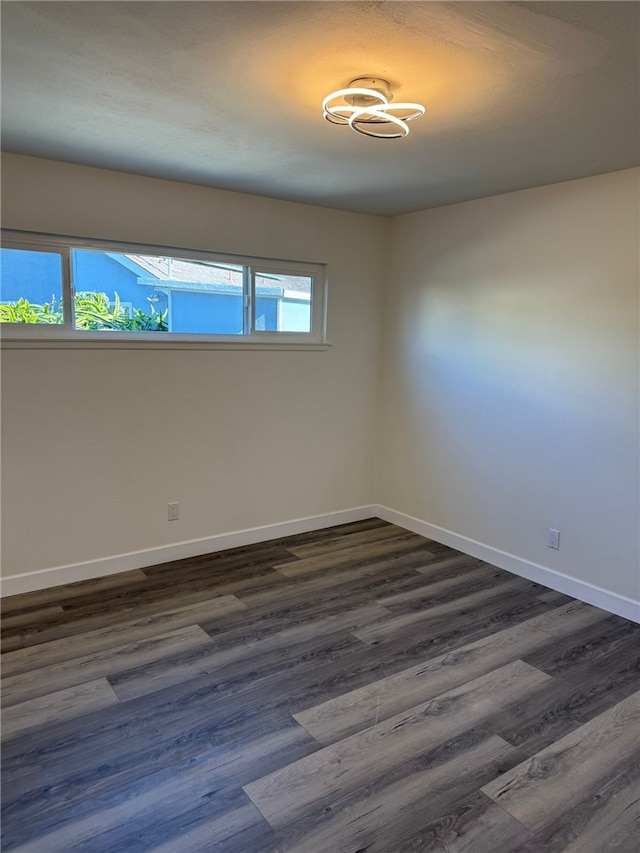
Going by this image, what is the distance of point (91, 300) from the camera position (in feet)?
11.1

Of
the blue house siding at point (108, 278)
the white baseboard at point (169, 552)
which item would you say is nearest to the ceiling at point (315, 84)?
the blue house siding at point (108, 278)

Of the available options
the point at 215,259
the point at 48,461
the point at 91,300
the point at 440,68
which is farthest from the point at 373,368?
the point at 440,68

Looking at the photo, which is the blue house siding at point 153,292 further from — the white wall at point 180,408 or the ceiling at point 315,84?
the ceiling at point 315,84

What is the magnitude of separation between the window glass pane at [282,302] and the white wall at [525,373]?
0.77 metres

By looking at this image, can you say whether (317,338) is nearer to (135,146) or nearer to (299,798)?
(135,146)

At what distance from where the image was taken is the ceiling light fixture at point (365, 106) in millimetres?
1916

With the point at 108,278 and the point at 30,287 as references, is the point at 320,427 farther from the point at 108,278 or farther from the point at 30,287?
the point at 30,287

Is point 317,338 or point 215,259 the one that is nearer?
point 215,259

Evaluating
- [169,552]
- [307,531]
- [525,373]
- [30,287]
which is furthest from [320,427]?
[30,287]

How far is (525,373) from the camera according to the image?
3619mm

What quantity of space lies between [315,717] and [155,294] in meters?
2.66

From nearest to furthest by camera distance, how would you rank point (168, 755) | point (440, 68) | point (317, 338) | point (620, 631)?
point (440, 68) → point (168, 755) → point (620, 631) → point (317, 338)

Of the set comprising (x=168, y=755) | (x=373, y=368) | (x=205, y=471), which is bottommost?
(x=168, y=755)

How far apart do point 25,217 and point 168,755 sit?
278 cm
